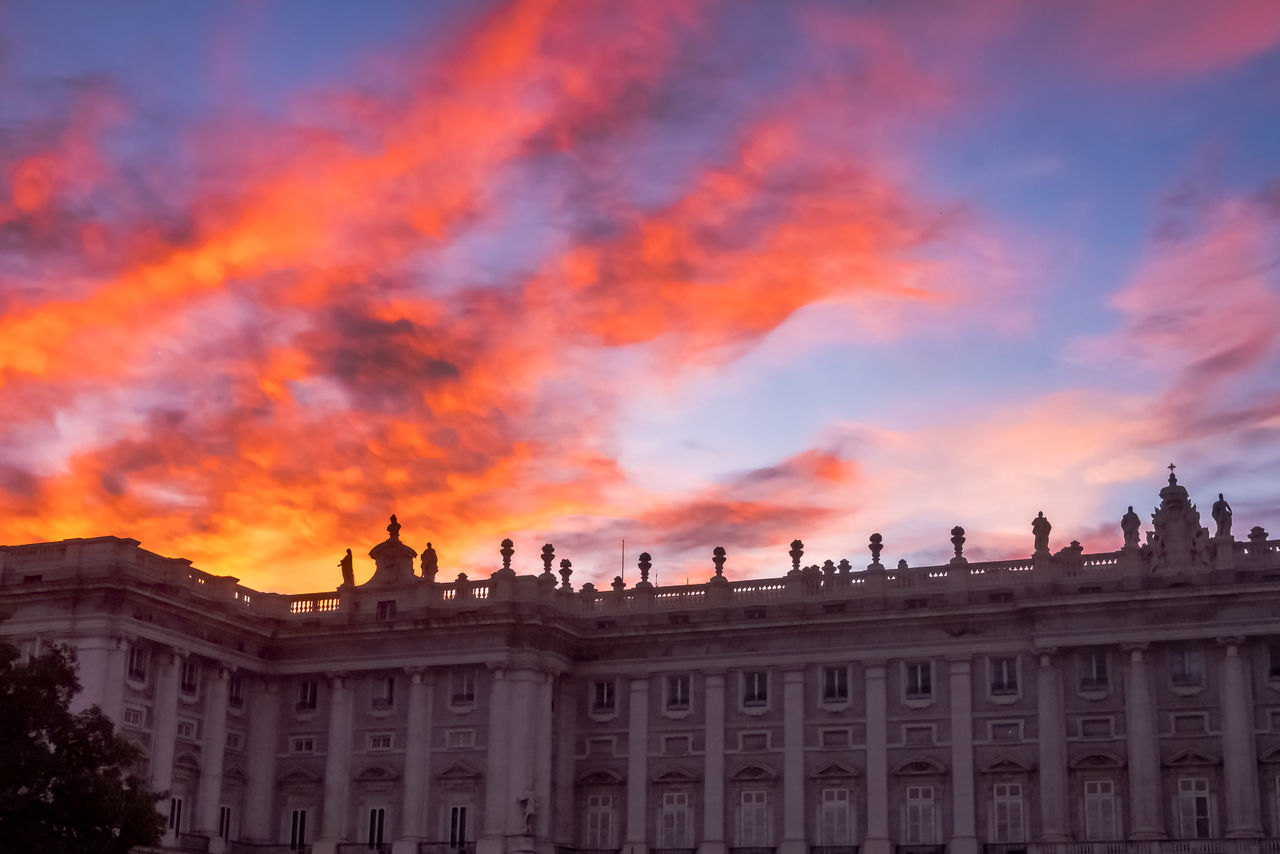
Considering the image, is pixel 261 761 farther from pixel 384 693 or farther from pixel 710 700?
pixel 710 700

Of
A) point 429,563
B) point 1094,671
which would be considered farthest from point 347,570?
point 1094,671

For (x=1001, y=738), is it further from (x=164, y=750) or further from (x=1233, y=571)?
(x=164, y=750)

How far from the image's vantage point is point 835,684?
272ft

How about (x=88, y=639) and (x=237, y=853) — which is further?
(x=237, y=853)

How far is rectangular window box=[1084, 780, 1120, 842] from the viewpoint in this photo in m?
76.0

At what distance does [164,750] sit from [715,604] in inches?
1025

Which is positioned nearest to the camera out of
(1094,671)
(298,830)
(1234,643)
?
(1234,643)

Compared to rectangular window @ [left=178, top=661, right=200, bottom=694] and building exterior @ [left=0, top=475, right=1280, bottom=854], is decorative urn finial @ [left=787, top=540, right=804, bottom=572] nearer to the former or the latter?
building exterior @ [left=0, top=475, right=1280, bottom=854]

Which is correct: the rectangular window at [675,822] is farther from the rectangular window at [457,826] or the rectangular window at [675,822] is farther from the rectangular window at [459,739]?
the rectangular window at [459,739]

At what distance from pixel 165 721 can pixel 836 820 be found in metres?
30.2

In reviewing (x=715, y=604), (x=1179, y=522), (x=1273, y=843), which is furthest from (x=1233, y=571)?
(x=715, y=604)

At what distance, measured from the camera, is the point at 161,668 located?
264ft

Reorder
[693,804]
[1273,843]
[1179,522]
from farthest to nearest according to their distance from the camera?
[693,804], [1179,522], [1273,843]

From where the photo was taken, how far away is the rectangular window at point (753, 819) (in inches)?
3243
